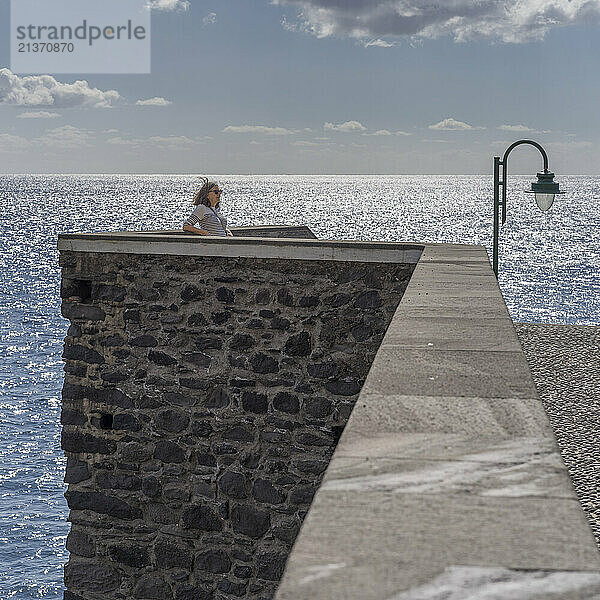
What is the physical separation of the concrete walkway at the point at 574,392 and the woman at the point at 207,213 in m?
3.55

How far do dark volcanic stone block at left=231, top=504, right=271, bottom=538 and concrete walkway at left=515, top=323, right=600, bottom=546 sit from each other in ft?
7.98

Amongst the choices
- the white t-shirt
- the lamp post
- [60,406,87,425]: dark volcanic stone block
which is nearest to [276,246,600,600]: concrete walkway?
[60,406,87,425]: dark volcanic stone block

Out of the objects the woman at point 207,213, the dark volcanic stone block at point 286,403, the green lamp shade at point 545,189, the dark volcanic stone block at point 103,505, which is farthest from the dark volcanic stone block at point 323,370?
the green lamp shade at point 545,189

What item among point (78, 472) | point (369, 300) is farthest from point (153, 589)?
point (369, 300)

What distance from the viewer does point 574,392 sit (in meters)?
8.29

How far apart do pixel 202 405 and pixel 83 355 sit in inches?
47.0

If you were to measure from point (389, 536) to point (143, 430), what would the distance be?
6188 millimetres

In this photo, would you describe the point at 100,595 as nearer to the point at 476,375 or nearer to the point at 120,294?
the point at 120,294

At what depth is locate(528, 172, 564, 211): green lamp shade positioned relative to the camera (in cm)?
1131

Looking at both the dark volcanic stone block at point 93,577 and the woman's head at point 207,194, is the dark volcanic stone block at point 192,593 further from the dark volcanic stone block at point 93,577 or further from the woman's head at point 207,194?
the woman's head at point 207,194

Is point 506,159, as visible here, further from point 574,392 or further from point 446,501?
point 446,501

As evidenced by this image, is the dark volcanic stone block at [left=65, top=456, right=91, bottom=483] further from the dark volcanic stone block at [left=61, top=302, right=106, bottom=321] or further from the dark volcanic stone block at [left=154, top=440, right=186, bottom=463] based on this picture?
the dark volcanic stone block at [left=61, top=302, right=106, bottom=321]

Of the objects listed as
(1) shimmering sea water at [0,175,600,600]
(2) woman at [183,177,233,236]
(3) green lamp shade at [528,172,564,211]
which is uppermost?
(3) green lamp shade at [528,172,564,211]

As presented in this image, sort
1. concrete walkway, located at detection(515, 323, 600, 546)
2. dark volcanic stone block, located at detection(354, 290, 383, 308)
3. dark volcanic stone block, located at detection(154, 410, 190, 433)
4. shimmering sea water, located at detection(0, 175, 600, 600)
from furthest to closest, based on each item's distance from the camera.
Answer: shimmering sea water, located at detection(0, 175, 600, 600)
dark volcanic stone block, located at detection(154, 410, 190, 433)
dark volcanic stone block, located at detection(354, 290, 383, 308)
concrete walkway, located at detection(515, 323, 600, 546)
